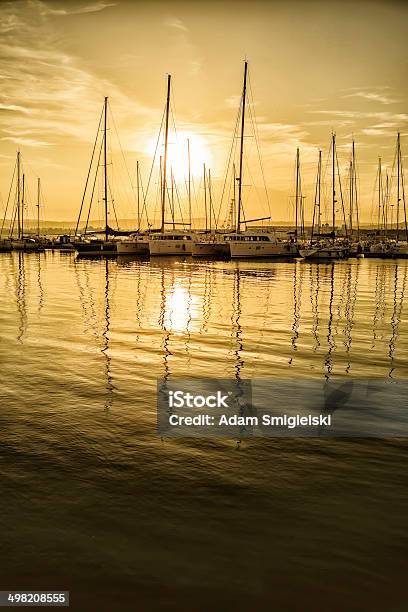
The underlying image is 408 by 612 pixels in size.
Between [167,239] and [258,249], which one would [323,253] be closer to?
[258,249]

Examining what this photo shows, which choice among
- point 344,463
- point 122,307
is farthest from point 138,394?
point 122,307

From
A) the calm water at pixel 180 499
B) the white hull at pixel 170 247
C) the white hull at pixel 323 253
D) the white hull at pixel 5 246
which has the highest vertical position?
the white hull at pixel 5 246

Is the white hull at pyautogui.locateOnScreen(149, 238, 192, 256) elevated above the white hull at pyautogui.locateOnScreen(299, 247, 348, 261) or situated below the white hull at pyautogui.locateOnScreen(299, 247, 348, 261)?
above

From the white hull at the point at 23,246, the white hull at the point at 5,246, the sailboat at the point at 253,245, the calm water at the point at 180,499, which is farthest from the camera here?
the white hull at the point at 23,246

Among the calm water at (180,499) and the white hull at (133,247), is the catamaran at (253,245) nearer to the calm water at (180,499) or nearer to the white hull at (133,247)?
the white hull at (133,247)

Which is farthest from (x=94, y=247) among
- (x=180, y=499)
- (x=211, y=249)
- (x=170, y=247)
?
(x=180, y=499)

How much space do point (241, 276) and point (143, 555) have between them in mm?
31661

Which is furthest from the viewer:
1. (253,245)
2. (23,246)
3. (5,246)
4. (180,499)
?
(23,246)

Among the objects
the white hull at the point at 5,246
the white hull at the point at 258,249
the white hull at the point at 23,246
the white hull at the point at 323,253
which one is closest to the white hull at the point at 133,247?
the white hull at the point at 258,249

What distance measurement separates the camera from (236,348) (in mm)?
12773

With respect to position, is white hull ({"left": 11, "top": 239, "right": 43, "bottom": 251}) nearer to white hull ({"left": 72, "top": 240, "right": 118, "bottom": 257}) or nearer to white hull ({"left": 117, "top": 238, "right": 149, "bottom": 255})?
white hull ({"left": 72, "top": 240, "right": 118, "bottom": 257})

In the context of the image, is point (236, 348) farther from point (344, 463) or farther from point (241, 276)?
point (241, 276)

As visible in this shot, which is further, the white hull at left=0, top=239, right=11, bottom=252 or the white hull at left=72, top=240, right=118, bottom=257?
the white hull at left=0, top=239, right=11, bottom=252

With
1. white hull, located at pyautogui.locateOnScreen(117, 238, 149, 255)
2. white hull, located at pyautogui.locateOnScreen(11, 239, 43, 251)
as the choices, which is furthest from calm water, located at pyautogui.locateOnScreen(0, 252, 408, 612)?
white hull, located at pyautogui.locateOnScreen(11, 239, 43, 251)
